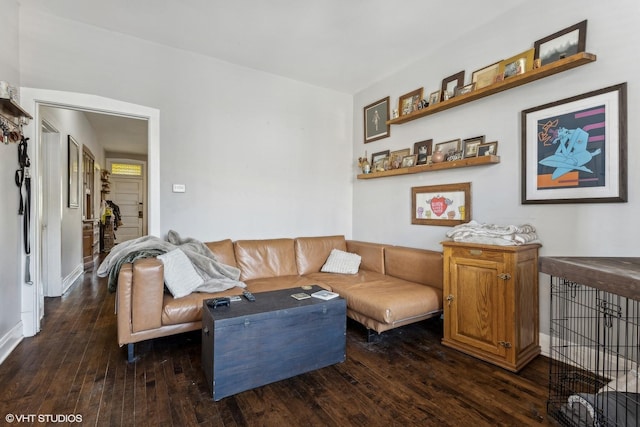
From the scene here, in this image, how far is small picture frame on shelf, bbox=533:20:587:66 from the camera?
2.14 meters

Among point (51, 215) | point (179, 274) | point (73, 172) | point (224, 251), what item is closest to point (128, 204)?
point (73, 172)

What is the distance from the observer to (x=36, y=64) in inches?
103

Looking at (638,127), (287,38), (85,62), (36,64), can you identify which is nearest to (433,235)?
(638,127)

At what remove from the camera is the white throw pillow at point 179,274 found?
91.7 inches

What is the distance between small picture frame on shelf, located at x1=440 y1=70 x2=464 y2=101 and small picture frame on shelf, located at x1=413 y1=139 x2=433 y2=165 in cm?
47

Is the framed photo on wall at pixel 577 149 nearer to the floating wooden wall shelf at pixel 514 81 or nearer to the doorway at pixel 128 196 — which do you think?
the floating wooden wall shelf at pixel 514 81

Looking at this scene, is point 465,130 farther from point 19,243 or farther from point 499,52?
point 19,243

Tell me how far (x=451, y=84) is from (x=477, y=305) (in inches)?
83.8

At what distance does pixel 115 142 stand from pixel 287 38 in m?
6.16

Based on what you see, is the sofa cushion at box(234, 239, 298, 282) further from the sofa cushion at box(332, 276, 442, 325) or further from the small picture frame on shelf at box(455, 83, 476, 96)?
the small picture frame on shelf at box(455, 83, 476, 96)

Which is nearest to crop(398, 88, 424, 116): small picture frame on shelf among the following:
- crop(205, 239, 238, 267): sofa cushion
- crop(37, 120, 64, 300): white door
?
crop(205, 239, 238, 267): sofa cushion

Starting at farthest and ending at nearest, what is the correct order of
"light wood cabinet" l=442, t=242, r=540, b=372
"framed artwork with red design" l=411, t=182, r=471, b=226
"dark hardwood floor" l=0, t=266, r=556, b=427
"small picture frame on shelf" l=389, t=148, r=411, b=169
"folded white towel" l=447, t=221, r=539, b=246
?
"small picture frame on shelf" l=389, t=148, r=411, b=169 → "framed artwork with red design" l=411, t=182, r=471, b=226 → "folded white towel" l=447, t=221, r=539, b=246 → "light wood cabinet" l=442, t=242, r=540, b=372 → "dark hardwood floor" l=0, t=266, r=556, b=427

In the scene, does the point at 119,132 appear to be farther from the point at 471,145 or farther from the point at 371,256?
the point at 471,145

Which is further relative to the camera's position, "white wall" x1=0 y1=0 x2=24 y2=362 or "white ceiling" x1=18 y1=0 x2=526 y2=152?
"white ceiling" x1=18 y1=0 x2=526 y2=152
